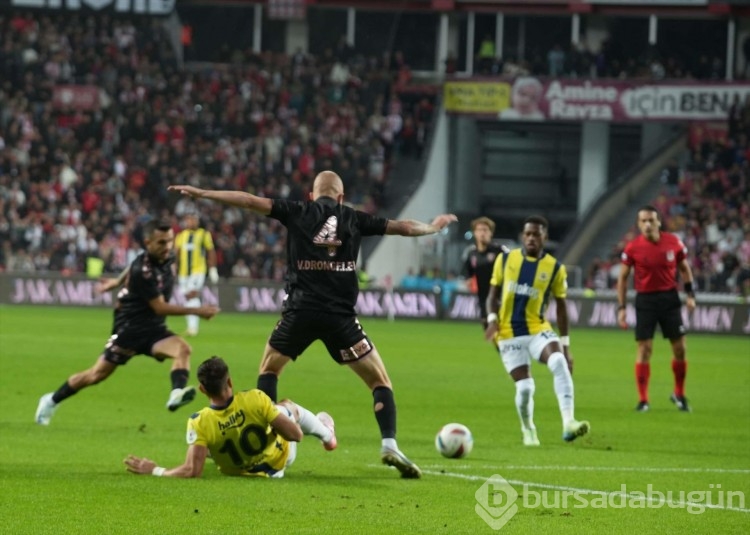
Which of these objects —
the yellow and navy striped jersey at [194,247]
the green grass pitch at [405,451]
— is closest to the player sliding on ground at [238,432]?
the green grass pitch at [405,451]

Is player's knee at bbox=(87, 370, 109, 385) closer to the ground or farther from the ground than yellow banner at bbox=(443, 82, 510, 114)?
closer to the ground

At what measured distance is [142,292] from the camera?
13586 mm

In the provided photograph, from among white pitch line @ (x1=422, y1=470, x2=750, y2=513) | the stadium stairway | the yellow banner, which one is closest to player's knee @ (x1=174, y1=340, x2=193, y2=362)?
white pitch line @ (x1=422, y1=470, x2=750, y2=513)

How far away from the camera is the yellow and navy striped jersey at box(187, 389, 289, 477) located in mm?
9992

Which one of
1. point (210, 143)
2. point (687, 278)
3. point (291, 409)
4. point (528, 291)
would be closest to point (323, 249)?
point (291, 409)

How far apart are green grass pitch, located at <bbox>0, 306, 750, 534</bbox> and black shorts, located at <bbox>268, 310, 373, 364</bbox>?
912mm

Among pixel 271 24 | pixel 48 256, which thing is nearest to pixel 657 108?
pixel 271 24

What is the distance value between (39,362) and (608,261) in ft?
74.5

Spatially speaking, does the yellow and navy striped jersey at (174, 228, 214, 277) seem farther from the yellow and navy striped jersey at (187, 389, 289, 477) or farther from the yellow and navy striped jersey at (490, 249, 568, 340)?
the yellow and navy striped jersey at (187, 389, 289, 477)

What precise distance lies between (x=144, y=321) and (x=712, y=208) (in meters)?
28.7

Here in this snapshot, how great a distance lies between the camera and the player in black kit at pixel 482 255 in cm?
1769

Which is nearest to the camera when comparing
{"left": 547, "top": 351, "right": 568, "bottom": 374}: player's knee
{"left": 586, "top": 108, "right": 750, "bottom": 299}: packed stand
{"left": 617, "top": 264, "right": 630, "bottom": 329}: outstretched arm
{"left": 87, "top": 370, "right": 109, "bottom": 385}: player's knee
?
{"left": 547, "top": 351, "right": 568, "bottom": 374}: player's knee

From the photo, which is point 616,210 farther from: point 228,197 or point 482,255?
point 228,197

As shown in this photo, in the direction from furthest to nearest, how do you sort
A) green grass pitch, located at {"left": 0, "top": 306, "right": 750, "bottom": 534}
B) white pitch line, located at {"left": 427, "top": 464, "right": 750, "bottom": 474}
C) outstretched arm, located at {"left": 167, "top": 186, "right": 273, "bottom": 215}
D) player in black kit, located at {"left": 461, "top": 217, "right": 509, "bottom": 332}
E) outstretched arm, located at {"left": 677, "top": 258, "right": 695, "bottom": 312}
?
1. player in black kit, located at {"left": 461, "top": 217, "right": 509, "bottom": 332}
2. outstretched arm, located at {"left": 677, "top": 258, "right": 695, "bottom": 312}
3. white pitch line, located at {"left": 427, "top": 464, "right": 750, "bottom": 474}
4. outstretched arm, located at {"left": 167, "top": 186, "right": 273, "bottom": 215}
5. green grass pitch, located at {"left": 0, "top": 306, "right": 750, "bottom": 534}
